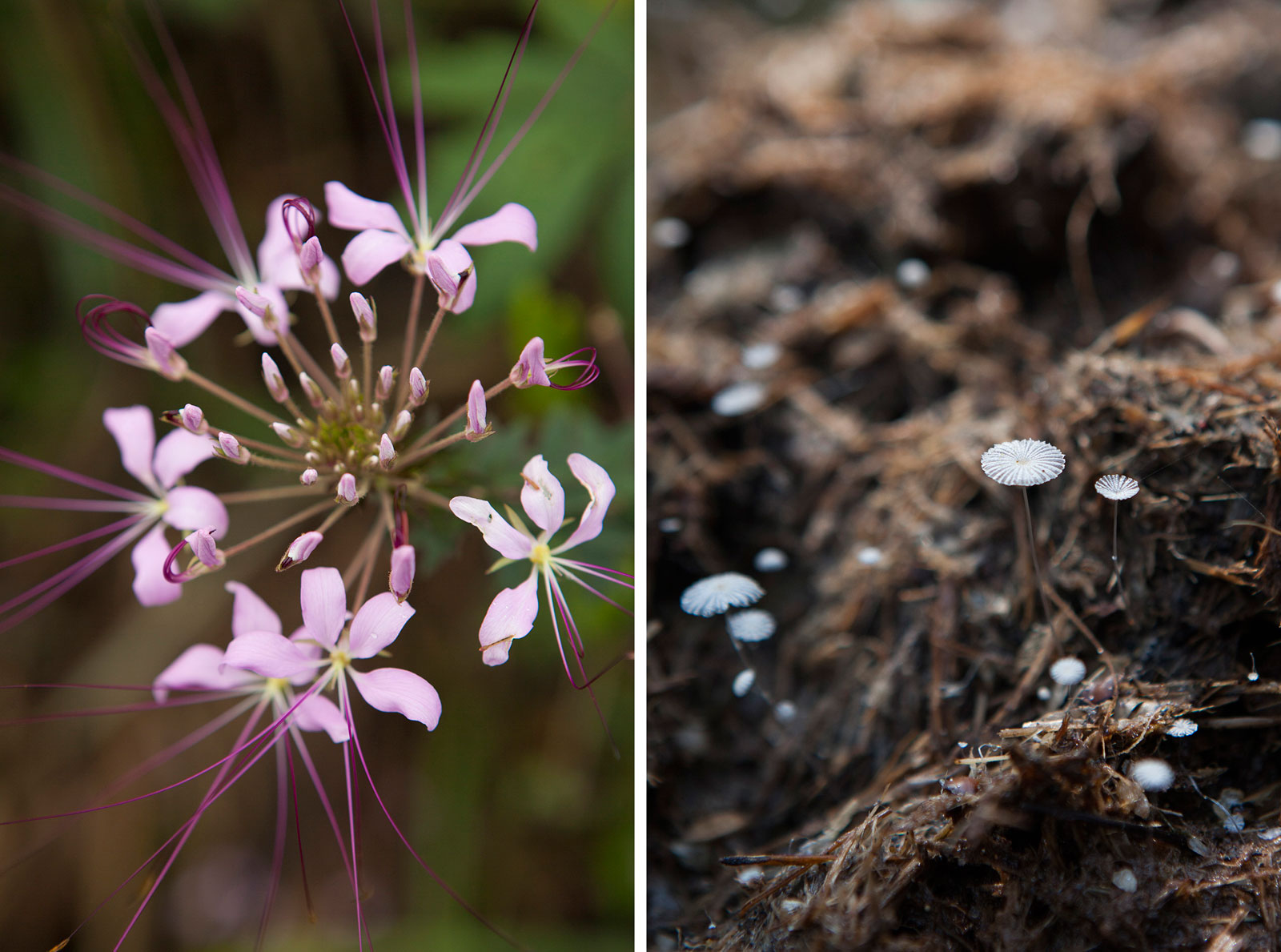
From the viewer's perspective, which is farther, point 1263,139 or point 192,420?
point 1263,139

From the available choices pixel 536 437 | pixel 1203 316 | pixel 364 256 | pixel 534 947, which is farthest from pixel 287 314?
pixel 1203 316

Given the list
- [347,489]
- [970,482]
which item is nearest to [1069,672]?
[970,482]

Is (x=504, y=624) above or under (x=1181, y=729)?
above

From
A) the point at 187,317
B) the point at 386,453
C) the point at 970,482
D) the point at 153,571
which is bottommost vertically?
the point at 970,482

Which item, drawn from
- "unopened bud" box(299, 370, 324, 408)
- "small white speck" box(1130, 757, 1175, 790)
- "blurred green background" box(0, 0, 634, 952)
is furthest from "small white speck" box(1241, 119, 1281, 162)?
"unopened bud" box(299, 370, 324, 408)

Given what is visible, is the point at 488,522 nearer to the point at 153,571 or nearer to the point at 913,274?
the point at 153,571

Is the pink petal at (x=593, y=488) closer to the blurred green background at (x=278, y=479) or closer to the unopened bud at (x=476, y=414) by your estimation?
the unopened bud at (x=476, y=414)

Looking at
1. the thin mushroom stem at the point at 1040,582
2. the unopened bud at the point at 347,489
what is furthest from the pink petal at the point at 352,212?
the thin mushroom stem at the point at 1040,582

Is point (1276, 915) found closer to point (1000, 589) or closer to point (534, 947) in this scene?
point (1000, 589)
